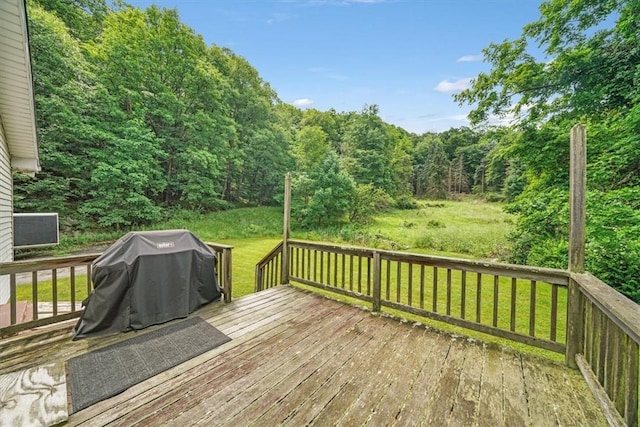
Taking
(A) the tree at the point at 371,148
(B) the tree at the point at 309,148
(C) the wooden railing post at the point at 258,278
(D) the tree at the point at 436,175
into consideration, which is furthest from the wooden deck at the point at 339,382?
(D) the tree at the point at 436,175

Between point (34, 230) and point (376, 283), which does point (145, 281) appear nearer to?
point (376, 283)

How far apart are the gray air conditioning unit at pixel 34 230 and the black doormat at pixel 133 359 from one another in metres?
5.84

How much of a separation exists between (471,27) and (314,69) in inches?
249

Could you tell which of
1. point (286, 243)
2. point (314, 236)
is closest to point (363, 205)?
point (314, 236)

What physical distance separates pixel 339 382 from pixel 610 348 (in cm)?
187

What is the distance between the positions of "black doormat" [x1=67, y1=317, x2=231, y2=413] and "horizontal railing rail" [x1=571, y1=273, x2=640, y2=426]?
117 inches

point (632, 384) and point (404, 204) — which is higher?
point (404, 204)

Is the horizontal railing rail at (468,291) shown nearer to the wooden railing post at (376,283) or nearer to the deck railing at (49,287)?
the wooden railing post at (376,283)

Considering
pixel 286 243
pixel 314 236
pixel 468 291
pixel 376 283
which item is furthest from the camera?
pixel 314 236

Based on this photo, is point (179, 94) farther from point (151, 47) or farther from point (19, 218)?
point (19, 218)

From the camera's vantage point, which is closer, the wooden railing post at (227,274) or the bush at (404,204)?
the wooden railing post at (227,274)

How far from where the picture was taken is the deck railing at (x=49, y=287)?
247 cm

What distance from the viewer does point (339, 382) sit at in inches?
83.4

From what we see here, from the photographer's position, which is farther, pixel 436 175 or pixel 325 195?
pixel 436 175
